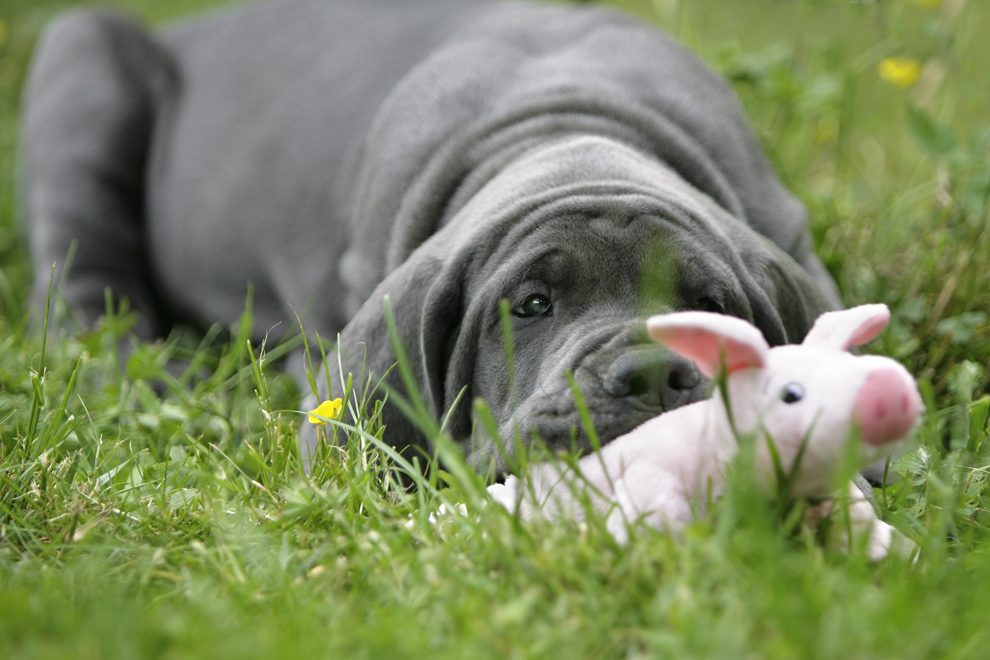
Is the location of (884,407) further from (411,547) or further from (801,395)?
(411,547)

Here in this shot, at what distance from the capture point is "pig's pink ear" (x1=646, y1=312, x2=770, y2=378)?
1610mm

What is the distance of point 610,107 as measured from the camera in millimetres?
3166

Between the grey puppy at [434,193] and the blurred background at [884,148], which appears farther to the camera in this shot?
the blurred background at [884,148]

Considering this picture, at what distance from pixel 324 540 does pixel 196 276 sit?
2.71m

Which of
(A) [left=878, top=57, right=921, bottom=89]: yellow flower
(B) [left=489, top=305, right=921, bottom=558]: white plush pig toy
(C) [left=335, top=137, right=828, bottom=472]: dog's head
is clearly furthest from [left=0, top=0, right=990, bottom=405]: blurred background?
(B) [left=489, top=305, right=921, bottom=558]: white plush pig toy

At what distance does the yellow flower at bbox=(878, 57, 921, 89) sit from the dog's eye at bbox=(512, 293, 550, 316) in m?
2.38

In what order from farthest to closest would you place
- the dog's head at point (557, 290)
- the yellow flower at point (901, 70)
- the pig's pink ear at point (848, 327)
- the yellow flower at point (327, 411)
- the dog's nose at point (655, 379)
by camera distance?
the yellow flower at point (901, 70)
the dog's head at point (557, 290)
the yellow flower at point (327, 411)
the dog's nose at point (655, 379)
the pig's pink ear at point (848, 327)

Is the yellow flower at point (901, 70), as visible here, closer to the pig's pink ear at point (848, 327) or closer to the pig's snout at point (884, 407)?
the pig's pink ear at point (848, 327)

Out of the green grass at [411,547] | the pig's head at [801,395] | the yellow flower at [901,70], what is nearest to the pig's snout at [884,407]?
the pig's head at [801,395]

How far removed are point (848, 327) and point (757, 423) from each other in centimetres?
29

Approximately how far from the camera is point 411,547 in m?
1.81

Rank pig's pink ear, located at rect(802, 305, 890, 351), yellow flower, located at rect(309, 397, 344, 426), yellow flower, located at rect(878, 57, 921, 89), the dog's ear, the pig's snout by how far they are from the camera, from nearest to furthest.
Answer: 1. the pig's snout
2. pig's pink ear, located at rect(802, 305, 890, 351)
3. yellow flower, located at rect(309, 397, 344, 426)
4. the dog's ear
5. yellow flower, located at rect(878, 57, 921, 89)

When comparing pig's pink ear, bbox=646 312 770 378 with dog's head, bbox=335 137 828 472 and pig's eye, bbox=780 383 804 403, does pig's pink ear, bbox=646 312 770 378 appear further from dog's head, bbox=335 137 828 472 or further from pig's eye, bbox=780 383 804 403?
dog's head, bbox=335 137 828 472

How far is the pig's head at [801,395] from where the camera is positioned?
1.57 meters
